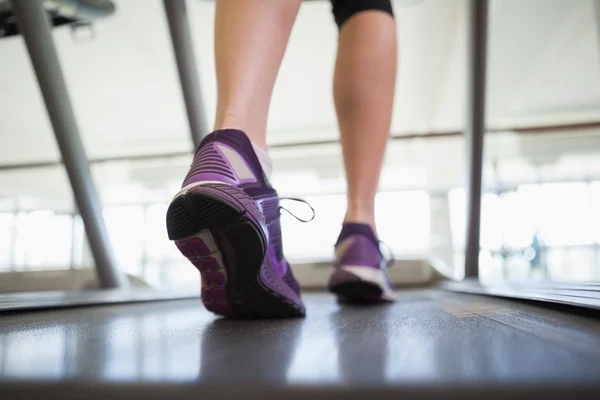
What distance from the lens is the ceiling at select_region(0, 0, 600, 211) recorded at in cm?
169

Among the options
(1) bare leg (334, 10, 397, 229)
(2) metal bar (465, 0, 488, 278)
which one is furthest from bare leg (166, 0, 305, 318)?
(2) metal bar (465, 0, 488, 278)

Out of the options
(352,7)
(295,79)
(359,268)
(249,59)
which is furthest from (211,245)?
(295,79)

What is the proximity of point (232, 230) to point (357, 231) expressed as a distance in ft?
1.56

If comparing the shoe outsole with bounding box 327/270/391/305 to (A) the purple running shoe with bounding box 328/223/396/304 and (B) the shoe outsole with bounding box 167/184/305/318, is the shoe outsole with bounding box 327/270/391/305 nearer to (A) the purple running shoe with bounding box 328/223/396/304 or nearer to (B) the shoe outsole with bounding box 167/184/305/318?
(A) the purple running shoe with bounding box 328/223/396/304

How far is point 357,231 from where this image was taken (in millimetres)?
971

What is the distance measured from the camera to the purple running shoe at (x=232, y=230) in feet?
1.73

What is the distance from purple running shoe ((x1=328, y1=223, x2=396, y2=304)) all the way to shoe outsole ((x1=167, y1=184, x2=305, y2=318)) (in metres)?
0.27

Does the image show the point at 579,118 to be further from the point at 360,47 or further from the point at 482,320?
the point at 482,320

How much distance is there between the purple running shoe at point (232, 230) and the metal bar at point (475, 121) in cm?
116

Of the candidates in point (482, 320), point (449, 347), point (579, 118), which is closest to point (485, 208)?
point (579, 118)

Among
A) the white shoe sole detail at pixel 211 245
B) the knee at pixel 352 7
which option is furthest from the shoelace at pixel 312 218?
the knee at pixel 352 7

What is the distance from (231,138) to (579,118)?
1998mm

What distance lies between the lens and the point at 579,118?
82.3 inches

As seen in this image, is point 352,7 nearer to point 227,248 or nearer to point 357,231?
point 357,231
